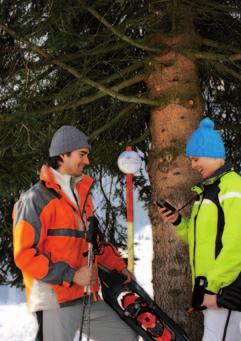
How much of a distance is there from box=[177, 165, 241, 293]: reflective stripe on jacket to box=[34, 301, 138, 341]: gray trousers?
28.5 inches

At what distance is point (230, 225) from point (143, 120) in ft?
12.2

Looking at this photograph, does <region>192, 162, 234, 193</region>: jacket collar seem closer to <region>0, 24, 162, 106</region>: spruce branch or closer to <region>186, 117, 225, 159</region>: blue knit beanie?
<region>186, 117, 225, 159</region>: blue knit beanie

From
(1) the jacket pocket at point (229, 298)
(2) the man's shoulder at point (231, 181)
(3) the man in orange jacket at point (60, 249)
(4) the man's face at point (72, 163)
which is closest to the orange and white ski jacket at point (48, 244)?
(3) the man in orange jacket at point (60, 249)

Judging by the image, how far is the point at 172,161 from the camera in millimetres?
5344

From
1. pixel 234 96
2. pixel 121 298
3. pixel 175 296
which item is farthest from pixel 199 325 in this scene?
pixel 234 96

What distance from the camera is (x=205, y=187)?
392 centimetres

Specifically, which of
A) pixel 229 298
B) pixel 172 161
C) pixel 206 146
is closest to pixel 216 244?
pixel 229 298

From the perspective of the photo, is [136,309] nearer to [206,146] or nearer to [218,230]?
[218,230]

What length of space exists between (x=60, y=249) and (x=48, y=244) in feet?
0.29

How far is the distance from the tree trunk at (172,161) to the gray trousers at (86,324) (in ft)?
3.81

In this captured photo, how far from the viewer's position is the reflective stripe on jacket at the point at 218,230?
11.7ft

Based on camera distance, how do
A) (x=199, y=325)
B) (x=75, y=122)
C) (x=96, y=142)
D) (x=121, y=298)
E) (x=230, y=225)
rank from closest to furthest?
(x=230, y=225) < (x=121, y=298) < (x=199, y=325) < (x=75, y=122) < (x=96, y=142)

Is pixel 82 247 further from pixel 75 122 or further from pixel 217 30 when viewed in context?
pixel 217 30

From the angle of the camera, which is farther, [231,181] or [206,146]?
[206,146]
